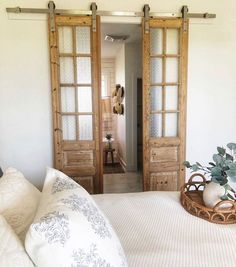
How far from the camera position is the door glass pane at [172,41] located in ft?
10.1

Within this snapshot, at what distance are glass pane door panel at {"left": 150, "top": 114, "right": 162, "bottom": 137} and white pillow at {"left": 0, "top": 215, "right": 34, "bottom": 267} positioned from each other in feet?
7.94

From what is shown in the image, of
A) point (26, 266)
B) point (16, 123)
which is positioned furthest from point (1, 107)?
point (26, 266)

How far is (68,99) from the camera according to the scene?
3.04 metres

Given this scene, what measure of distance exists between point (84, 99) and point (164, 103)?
0.94 metres

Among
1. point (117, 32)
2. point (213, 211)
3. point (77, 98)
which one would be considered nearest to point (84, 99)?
point (77, 98)

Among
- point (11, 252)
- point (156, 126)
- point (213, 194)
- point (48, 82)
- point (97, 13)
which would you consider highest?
point (97, 13)

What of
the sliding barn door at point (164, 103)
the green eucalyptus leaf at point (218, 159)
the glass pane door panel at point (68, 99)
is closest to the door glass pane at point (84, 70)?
the glass pane door panel at point (68, 99)

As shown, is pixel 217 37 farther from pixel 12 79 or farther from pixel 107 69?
pixel 107 69

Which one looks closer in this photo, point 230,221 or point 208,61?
point 230,221

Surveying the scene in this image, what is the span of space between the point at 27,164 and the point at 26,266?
7.68 feet

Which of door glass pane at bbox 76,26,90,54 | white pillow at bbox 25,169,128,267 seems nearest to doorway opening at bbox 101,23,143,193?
door glass pane at bbox 76,26,90,54

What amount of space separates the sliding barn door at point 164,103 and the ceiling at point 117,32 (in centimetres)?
43

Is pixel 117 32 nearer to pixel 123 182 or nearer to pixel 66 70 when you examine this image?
pixel 66 70

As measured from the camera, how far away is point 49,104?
302 cm
